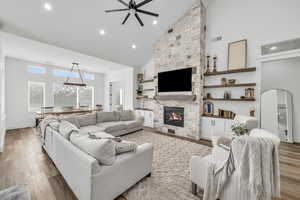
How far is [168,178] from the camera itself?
2141 mm

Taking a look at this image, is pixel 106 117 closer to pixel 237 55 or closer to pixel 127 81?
pixel 127 81

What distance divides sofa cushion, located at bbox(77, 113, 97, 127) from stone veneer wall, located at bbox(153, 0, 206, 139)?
2607 mm

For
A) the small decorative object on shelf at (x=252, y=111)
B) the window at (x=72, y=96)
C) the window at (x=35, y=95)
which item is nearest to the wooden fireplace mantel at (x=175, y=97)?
the small decorative object on shelf at (x=252, y=111)

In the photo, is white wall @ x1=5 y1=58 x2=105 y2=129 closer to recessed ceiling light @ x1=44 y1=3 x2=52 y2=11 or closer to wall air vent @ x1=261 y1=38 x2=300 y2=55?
Result: recessed ceiling light @ x1=44 y1=3 x2=52 y2=11

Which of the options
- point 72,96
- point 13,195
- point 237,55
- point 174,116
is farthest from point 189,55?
point 72,96

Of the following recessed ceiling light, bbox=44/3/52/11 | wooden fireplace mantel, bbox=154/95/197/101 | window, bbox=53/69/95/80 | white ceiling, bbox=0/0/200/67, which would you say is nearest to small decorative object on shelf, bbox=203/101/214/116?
wooden fireplace mantel, bbox=154/95/197/101

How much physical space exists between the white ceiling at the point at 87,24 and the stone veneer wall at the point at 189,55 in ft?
1.29

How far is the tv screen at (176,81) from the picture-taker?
447 cm

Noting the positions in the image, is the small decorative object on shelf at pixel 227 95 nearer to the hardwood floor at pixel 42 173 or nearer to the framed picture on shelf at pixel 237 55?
the framed picture on shelf at pixel 237 55

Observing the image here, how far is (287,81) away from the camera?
12.2 feet

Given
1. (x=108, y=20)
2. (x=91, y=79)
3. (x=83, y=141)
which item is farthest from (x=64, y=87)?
(x=83, y=141)

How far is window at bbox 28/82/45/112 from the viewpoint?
19.0ft

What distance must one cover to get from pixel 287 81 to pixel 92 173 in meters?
5.52

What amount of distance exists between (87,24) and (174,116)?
14.4ft
